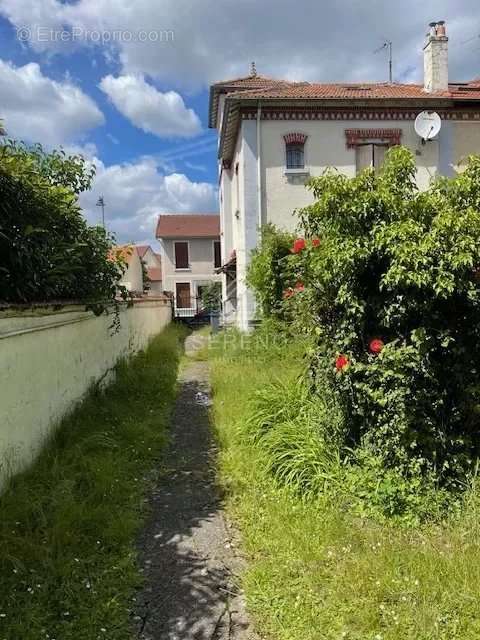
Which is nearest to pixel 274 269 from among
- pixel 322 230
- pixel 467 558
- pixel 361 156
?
pixel 361 156

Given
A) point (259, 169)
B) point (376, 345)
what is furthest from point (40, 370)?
point (259, 169)

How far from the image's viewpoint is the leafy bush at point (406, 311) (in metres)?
3.35

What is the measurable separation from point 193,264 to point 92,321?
2879 cm

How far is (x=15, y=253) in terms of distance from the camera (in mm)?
4473

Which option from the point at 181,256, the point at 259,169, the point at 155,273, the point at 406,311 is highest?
the point at 259,169

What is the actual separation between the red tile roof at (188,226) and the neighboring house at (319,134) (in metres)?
20.5

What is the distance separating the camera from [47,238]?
17.0 ft

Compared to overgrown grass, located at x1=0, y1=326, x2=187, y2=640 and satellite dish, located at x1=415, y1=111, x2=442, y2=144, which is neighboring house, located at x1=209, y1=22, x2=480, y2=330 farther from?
overgrown grass, located at x1=0, y1=326, x2=187, y2=640

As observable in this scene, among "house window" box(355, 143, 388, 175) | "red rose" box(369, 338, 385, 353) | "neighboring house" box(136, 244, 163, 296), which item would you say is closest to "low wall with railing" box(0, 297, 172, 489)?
"red rose" box(369, 338, 385, 353)

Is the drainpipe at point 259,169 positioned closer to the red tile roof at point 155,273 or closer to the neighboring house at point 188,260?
the neighboring house at point 188,260

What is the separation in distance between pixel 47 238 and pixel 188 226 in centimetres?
3226

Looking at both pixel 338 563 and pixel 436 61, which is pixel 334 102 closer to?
pixel 436 61

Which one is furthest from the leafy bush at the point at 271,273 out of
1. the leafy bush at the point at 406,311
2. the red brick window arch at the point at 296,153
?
the leafy bush at the point at 406,311

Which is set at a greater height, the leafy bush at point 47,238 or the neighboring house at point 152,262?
the neighboring house at point 152,262
